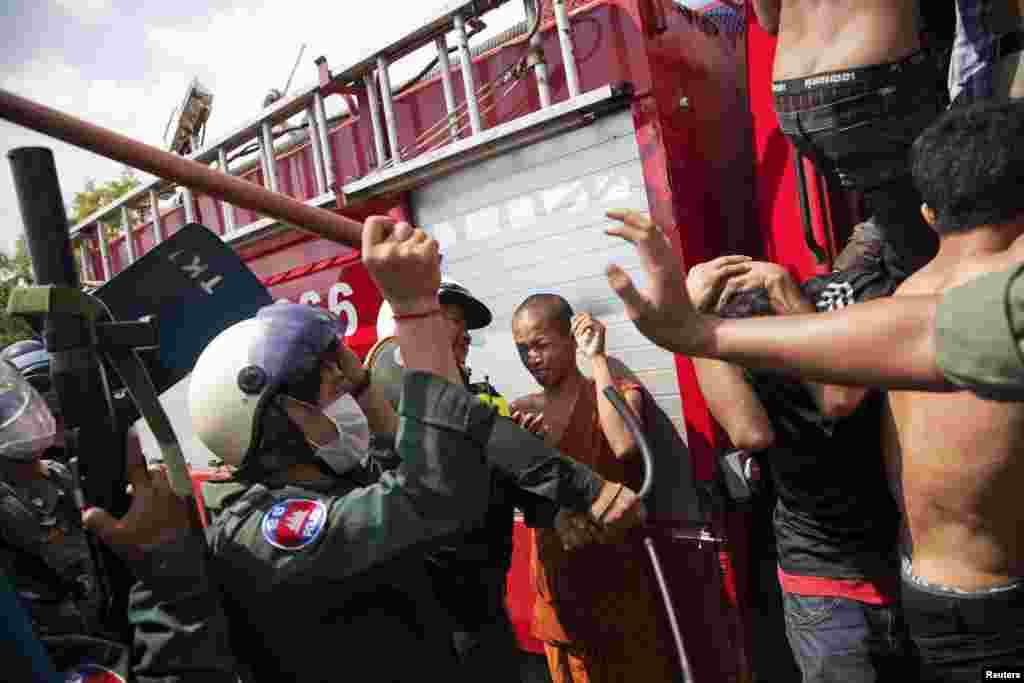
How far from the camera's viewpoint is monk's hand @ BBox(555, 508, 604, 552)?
6.31 feet

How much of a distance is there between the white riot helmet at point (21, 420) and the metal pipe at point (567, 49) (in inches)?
73.4

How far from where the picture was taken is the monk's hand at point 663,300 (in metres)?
0.99

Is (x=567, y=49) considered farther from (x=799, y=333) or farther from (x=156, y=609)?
(x=156, y=609)

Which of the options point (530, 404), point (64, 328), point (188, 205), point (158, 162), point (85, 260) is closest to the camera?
point (158, 162)

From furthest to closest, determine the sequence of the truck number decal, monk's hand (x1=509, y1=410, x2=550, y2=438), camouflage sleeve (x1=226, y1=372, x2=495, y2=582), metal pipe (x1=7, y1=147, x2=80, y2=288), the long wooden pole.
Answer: the truck number decal < monk's hand (x1=509, y1=410, x2=550, y2=438) < camouflage sleeve (x1=226, y1=372, x2=495, y2=582) < metal pipe (x1=7, y1=147, x2=80, y2=288) < the long wooden pole

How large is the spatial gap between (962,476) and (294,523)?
4.10ft

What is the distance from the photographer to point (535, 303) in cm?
263

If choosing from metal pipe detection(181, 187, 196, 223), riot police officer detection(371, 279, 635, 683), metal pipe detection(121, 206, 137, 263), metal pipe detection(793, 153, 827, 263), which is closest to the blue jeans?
riot police officer detection(371, 279, 635, 683)

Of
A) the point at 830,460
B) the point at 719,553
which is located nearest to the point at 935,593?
the point at 830,460

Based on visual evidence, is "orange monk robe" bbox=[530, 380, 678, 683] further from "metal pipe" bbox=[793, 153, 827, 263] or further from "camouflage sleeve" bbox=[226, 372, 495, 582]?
"camouflage sleeve" bbox=[226, 372, 495, 582]

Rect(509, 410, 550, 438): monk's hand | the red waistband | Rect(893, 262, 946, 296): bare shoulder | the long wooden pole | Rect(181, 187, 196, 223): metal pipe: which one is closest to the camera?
the long wooden pole

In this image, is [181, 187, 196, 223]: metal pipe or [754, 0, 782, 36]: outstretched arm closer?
[754, 0, 782, 36]: outstretched arm

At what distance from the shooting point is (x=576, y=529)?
1970 millimetres

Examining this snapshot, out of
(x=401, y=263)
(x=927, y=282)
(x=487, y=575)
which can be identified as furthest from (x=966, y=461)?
(x=487, y=575)
